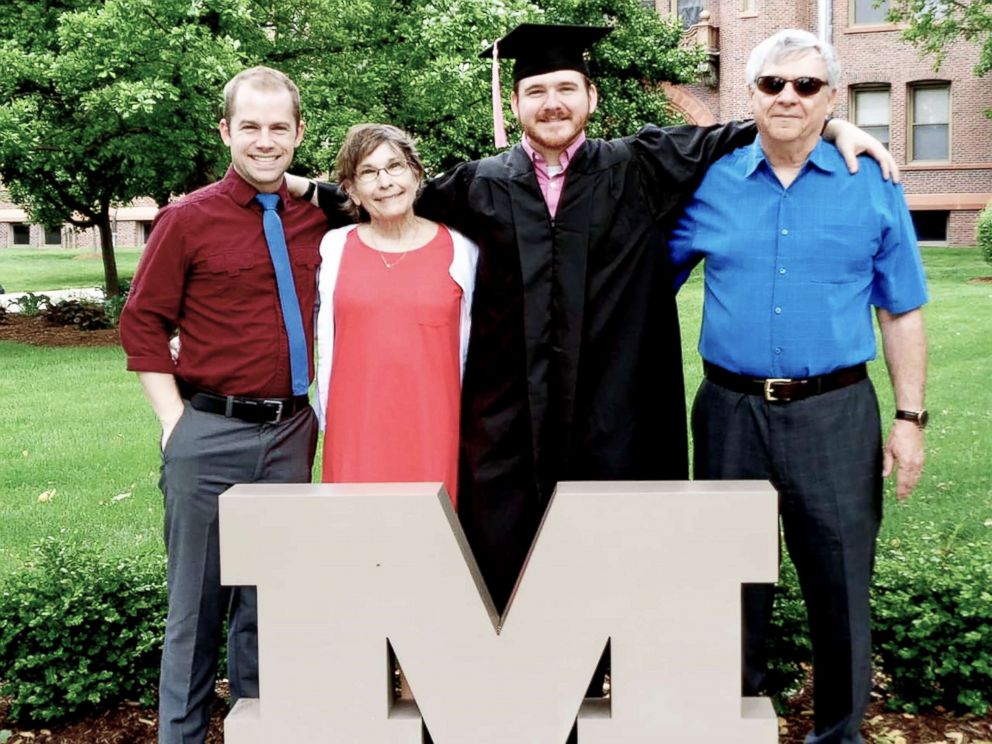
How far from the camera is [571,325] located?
314cm

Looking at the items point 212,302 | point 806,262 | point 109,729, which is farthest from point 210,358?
point 806,262

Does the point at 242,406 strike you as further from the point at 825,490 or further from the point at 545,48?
the point at 825,490

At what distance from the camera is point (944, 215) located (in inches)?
968

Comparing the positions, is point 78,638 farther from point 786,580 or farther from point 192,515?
point 786,580

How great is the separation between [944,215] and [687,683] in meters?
24.2

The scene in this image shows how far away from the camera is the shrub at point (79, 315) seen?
1511 centimetres

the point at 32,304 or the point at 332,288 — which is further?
the point at 32,304

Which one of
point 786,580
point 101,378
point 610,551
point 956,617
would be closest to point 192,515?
point 610,551

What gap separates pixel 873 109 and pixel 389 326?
952 inches

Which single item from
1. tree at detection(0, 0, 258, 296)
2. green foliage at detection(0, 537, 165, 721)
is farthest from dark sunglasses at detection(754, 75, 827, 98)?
tree at detection(0, 0, 258, 296)

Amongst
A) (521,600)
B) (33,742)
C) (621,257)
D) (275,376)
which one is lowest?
(33,742)

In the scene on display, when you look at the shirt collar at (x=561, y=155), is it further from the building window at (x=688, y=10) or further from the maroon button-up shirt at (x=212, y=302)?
the building window at (x=688, y=10)

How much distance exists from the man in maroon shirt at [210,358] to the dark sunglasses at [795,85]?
3.96 ft

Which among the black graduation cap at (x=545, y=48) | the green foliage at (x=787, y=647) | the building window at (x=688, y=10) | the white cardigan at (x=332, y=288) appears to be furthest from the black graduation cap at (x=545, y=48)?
the building window at (x=688, y=10)
